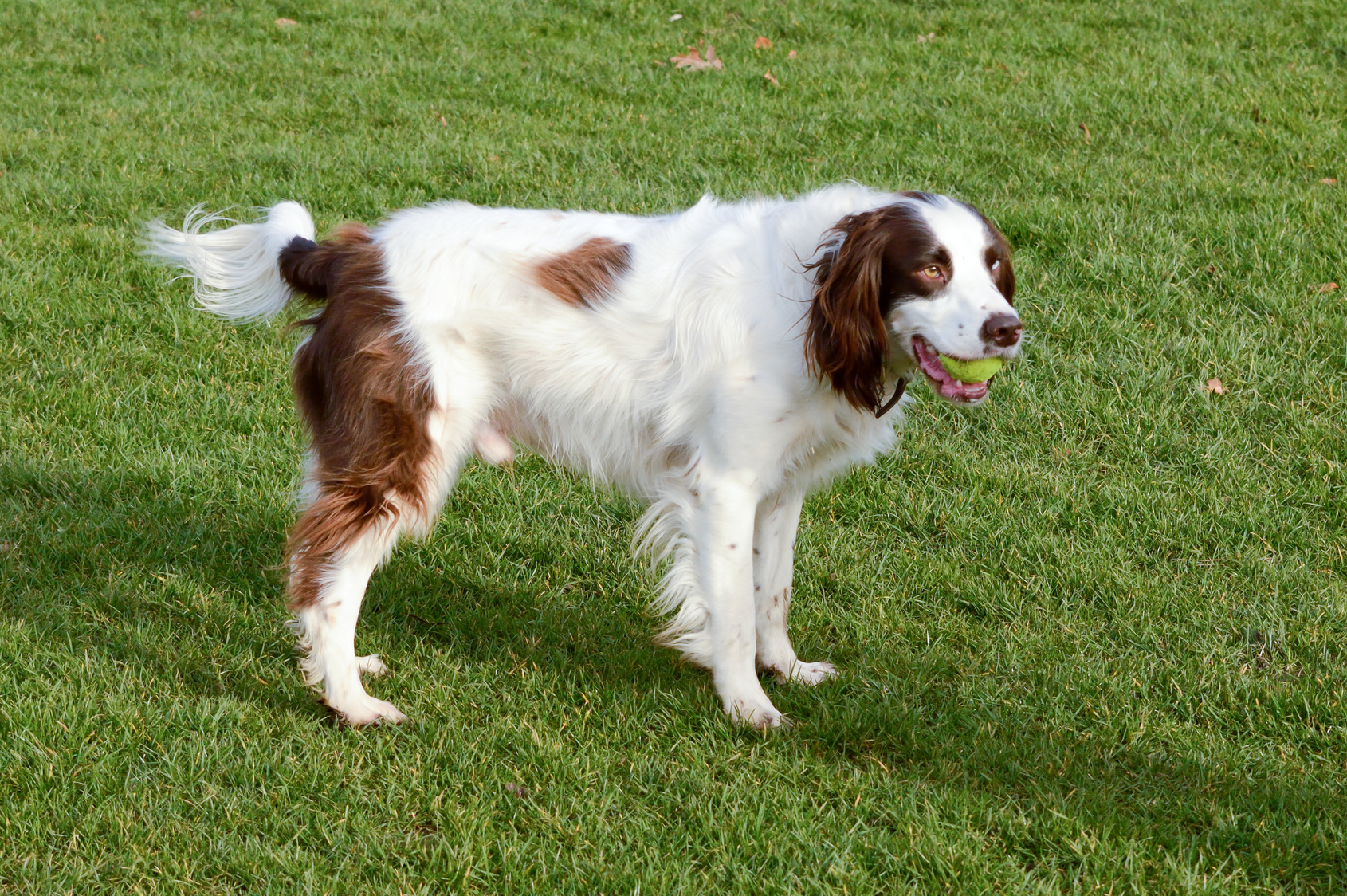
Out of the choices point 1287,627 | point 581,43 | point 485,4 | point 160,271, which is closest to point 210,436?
point 160,271

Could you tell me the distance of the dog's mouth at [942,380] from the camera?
3137 mm

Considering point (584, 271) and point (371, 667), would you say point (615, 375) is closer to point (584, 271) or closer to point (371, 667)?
point (584, 271)

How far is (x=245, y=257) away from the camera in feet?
12.4

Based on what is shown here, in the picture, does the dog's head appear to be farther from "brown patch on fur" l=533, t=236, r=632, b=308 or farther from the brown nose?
"brown patch on fur" l=533, t=236, r=632, b=308

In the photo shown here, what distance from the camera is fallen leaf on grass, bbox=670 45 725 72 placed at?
28.0ft

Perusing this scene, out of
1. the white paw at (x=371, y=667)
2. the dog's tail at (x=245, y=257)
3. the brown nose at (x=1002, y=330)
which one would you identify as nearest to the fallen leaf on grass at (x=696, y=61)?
the dog's tail at (x=245, y=257)

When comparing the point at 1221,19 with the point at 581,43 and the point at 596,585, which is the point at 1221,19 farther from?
the point at 596,585

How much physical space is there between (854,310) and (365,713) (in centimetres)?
171

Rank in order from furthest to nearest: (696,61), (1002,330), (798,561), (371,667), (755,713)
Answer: (696,61) < (798,561) < (371,667) < (755,713) < (1002,330)

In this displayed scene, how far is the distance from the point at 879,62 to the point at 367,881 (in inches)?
276

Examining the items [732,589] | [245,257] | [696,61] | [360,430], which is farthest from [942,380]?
[696,61]

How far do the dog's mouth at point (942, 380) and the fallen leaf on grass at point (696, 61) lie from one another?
5743mm

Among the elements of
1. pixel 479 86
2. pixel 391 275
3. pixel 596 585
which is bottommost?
pixel 596 585

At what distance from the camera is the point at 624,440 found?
3.58 m
